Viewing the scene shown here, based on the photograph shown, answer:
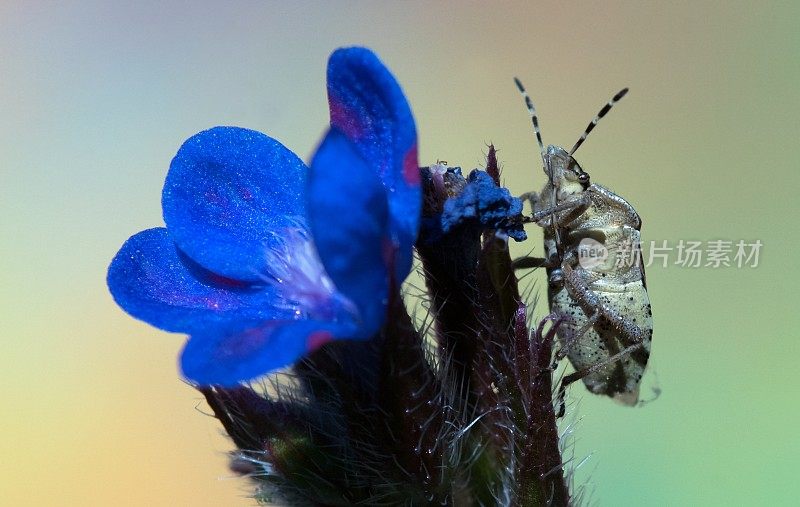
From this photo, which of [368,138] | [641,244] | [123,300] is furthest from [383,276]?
[641,244]

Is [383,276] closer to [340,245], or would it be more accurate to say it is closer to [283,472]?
[340,245]

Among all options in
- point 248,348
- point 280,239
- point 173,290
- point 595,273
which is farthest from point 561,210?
→ point 248,348

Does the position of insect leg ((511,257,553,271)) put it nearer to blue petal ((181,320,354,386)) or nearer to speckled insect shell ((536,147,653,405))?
speckled insect shell ((536,147,653,405))

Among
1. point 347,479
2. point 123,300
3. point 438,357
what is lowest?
point 347,479

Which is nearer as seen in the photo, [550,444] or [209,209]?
[550,444]

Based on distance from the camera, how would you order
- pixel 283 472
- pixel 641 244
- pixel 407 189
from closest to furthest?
pixel 407 189 → pixel 283 472 → pixel 641 244

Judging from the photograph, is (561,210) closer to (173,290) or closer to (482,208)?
(482,208)

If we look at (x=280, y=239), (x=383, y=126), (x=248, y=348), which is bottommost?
(x=248, y=348)

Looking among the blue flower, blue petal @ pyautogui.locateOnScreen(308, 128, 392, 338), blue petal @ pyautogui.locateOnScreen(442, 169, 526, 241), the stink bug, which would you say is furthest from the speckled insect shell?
blue petal @ pyautogui.locateOnScreen(308, 128, 392, 338)
